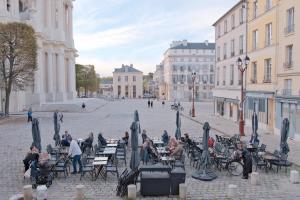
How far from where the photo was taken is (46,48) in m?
52.2

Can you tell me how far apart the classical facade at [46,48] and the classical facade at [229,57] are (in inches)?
1036

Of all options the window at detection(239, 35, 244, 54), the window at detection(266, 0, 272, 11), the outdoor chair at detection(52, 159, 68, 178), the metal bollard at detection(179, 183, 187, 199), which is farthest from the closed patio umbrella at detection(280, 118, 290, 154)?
the window at detection(239, 35, 244, 54)

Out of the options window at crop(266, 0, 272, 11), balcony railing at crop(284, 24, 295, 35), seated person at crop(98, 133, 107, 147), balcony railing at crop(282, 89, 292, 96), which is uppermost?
window at crop(266, 0, 272, 11)

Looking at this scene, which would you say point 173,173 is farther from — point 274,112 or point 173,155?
point 274,112

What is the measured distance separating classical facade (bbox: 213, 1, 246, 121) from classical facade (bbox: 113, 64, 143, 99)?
282ft

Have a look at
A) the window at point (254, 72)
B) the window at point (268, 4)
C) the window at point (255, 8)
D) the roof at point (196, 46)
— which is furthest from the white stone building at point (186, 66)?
the window at point (268, 4)

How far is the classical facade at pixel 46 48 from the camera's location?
44088 mm

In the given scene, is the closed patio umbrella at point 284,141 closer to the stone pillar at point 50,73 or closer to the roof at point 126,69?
the stone pillar at point 50,73

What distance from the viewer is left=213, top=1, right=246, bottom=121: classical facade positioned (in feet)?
101

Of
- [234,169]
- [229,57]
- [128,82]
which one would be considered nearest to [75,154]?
[234,169]

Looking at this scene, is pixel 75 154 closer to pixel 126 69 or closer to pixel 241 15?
pixel 241 15

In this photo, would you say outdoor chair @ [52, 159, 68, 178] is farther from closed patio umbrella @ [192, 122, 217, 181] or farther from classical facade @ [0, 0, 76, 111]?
classical facade @ [0, 0, 76, 111]

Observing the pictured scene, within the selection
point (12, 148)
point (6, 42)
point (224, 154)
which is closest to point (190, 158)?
point (224, 154)

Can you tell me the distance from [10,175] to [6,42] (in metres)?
25.1
